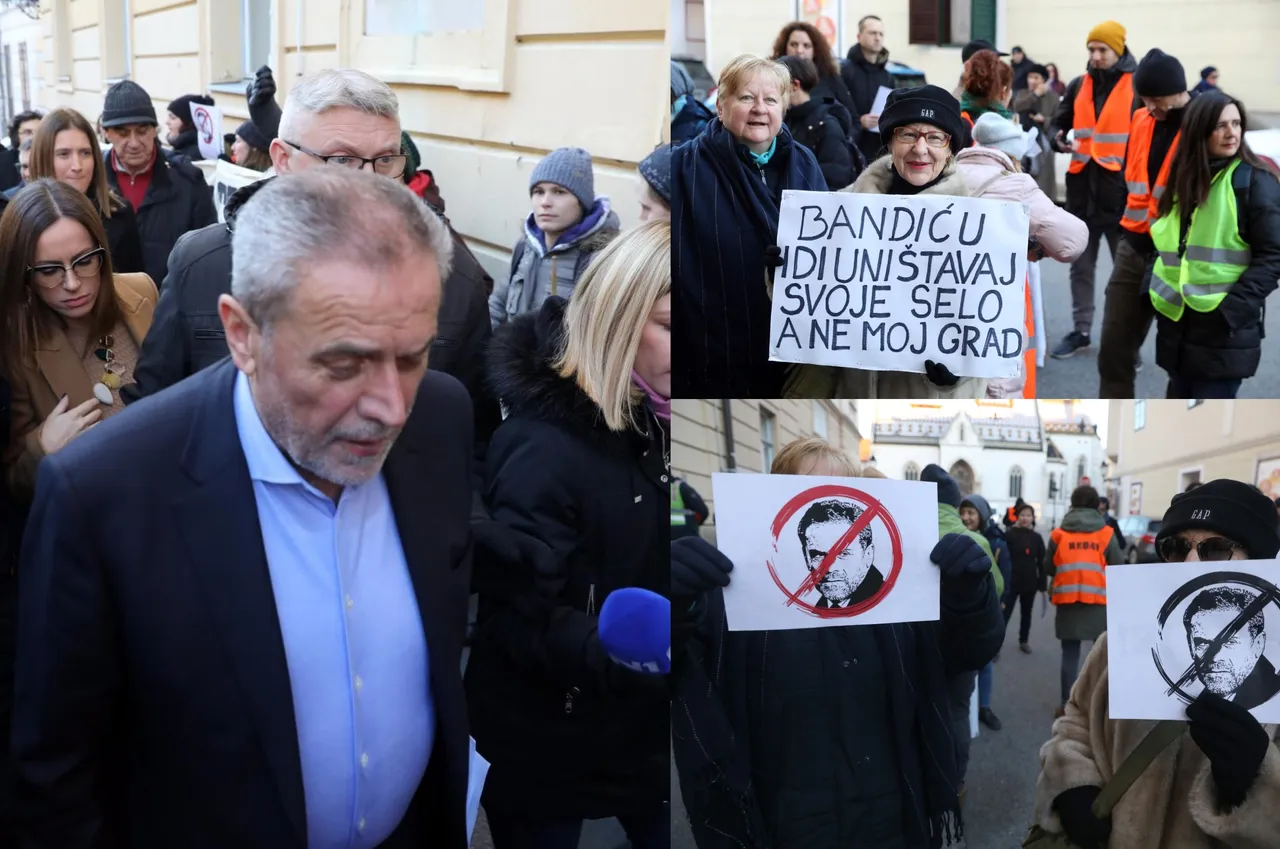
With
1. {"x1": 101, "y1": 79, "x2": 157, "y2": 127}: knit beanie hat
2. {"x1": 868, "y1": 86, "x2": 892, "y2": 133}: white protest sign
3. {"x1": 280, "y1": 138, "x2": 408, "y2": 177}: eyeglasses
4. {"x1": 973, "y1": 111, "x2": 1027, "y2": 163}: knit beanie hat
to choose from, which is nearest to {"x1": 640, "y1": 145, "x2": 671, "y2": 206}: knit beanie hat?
{"x1": 868, "y1": 86, "x2": 892, "y2": 133}: white protest sign

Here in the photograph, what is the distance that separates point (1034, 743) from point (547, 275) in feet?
8.92

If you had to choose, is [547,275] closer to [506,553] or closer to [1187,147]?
[1187,147]

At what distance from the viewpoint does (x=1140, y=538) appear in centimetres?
242

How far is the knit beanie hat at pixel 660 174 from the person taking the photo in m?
3.26

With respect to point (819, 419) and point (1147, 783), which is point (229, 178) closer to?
point (819, 419)

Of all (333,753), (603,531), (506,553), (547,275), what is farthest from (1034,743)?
(547,275)

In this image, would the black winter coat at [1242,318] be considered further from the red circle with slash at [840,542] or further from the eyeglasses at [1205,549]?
the red circle with slash at [840,542]

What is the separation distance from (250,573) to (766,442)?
1142mm

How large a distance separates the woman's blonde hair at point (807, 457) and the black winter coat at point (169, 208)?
358cm

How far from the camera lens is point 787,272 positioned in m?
2.57

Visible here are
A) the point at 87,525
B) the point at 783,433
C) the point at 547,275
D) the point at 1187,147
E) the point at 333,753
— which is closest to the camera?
the point at 87,525

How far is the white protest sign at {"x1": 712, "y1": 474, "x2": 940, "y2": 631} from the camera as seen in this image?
93.2 inches

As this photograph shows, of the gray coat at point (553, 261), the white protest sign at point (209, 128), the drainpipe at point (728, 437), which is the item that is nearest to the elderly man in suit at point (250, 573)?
the drainpipe at point (728, 437)

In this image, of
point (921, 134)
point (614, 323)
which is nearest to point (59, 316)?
point (614, 323)
